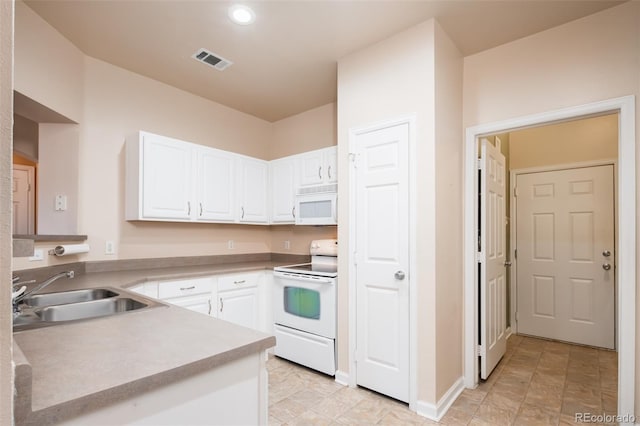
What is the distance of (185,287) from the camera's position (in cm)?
287

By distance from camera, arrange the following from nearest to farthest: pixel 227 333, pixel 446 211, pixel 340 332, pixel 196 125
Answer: pixel 227 333 < pixel 446 211 < pixel 340 332 < pixel 196 125

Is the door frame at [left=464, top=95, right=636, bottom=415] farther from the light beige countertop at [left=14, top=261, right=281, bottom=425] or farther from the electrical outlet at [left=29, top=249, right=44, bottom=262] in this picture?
the electrical outlet at [left=29, top=249, right=44, bottom=262]

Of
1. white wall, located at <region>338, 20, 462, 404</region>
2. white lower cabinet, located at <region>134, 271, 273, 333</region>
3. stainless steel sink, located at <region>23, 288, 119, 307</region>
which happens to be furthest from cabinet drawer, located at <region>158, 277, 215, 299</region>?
white wall, located at <region>338, 20, 462, 404</region>

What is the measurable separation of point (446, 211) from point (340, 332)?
4.37 ft

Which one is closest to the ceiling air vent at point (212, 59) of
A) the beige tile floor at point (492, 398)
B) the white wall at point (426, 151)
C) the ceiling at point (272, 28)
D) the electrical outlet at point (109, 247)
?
the ceiling at point (272, 28)

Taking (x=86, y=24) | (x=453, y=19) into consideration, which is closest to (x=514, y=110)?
(x=453, y=19)

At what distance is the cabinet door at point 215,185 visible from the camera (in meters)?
3.35

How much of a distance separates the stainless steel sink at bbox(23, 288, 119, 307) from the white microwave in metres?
1.90

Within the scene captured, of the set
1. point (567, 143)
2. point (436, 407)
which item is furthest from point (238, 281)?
point (567, 143)

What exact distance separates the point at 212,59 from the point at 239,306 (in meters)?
2.35

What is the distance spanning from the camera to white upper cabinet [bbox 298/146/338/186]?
340cm

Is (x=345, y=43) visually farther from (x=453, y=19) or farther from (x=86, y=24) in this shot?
(x=86, y=24)

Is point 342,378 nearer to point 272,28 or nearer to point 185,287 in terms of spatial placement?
point 185,287

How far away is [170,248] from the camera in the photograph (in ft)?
11.2
